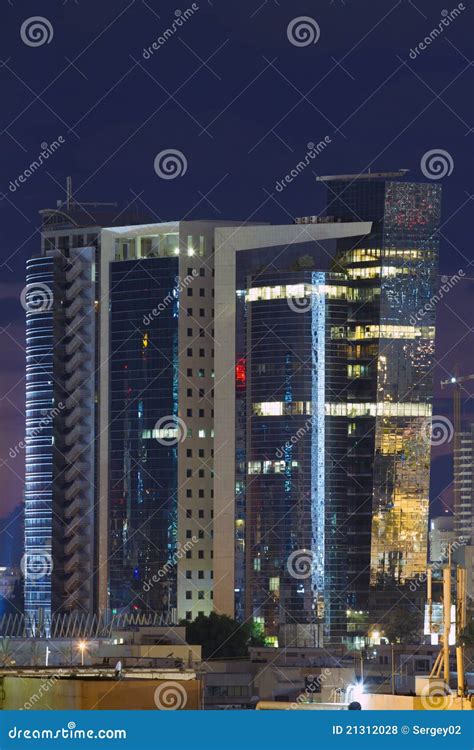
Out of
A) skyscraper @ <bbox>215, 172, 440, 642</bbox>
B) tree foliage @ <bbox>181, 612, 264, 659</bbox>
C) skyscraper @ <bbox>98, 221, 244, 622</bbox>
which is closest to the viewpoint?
tree foliage @ <bbox>181, 612, 264, 659</bbox>

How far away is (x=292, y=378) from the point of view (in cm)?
6669

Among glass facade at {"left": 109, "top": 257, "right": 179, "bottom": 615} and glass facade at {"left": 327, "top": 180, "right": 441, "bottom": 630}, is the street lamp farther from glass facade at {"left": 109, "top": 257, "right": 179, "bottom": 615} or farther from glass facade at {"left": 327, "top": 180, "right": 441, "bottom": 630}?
glass facade at {"left": 327, "top": 180, "right": 441, "bottom": 630}

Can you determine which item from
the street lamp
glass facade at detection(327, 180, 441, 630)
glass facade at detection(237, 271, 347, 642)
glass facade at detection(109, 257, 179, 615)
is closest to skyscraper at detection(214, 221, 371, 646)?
glass facade at detection(237, 271, 347, 642)

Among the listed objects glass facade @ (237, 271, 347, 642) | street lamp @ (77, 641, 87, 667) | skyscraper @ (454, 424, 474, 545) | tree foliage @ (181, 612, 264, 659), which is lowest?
street lamp @ (77, 641, 87, 667)

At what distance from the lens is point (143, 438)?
6912 centimetres

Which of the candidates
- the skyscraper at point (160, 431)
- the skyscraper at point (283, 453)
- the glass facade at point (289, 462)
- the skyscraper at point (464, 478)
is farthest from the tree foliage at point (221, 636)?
the skyscraper at point (464, 478)

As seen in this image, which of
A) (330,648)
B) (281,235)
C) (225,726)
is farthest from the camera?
(281,235)

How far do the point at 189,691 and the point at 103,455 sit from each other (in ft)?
176

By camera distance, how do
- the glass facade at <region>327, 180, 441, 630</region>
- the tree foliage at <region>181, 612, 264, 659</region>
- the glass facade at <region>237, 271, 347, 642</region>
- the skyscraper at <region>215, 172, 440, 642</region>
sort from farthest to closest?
the glass facade at <region>327, 180, 441, 630</region>, the skyscraper at <region>215, 172, 440, 642</region>, the glass facade at <region>237, 271, 347, 642</region>, the tree foliage at <region>181, 612, 264, 659</region>

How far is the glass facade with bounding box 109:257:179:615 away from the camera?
68.3m

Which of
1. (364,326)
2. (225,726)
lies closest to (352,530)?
(364,326)

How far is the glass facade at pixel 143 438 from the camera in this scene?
224 feet

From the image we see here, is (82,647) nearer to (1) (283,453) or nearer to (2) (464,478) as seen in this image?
(1) (283,453)

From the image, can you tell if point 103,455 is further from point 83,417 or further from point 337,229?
point 337,229
